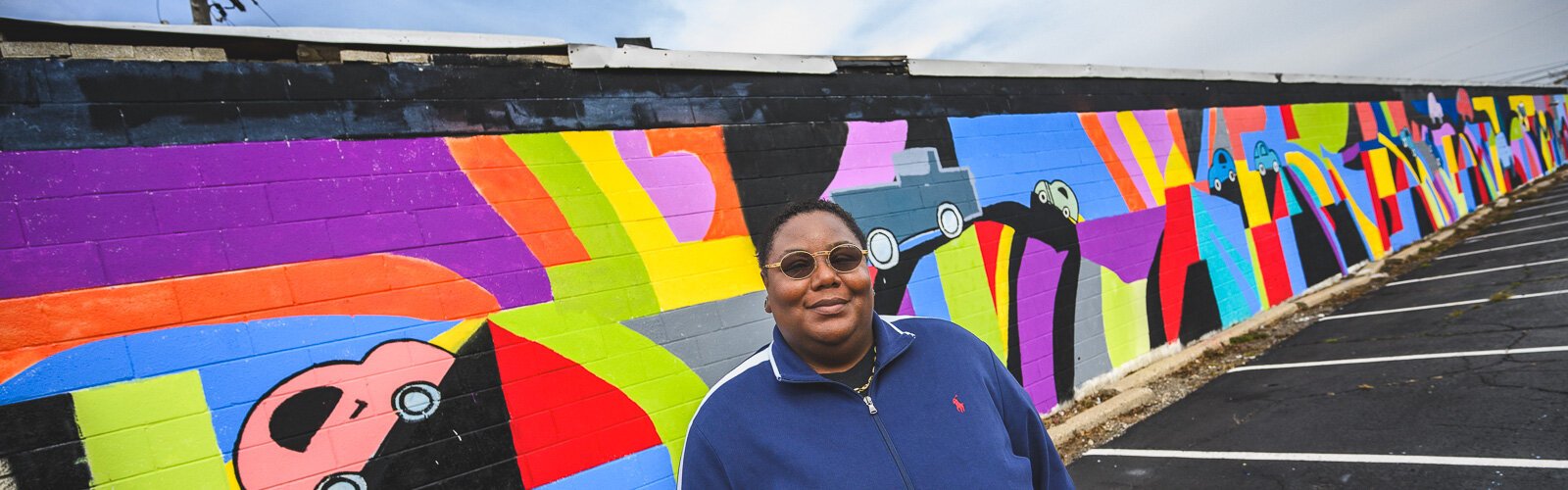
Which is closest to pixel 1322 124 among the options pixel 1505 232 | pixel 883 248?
pixel 1505 232

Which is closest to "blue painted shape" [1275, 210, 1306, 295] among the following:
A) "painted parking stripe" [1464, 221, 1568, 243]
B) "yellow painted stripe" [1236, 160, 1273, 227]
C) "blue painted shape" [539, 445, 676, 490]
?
"yellow painted stripe" [1236, 160, 1273, 227]

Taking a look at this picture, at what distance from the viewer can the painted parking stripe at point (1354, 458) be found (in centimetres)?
342

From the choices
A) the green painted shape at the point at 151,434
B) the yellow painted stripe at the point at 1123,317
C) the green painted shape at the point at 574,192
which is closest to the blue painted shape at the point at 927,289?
the yellow painted stripe at the point at 1123,317

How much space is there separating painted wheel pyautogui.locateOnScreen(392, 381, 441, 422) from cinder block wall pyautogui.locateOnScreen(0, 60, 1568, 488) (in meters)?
0.01

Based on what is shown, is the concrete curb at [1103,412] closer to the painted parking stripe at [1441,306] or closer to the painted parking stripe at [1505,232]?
the painted parking stripe at [1441,306]

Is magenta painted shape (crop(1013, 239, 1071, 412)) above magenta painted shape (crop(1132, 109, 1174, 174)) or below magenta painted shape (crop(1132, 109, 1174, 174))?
below

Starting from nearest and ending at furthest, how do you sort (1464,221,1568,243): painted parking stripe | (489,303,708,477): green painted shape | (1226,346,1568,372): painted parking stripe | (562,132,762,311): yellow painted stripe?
(489,303,708,477): green painted shape, (562,132,762,311): yellow painted stripe, (1226,346,1568,372): painted parking stripe, (1464,221,1568,243): painted parking stripe

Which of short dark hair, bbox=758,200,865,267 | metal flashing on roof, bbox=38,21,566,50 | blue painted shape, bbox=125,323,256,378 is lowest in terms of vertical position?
short dark hair, bbox=758,200,865,267

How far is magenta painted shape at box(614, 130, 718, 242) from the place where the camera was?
13.9 ft

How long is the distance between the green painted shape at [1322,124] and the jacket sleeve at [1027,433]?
10.3m

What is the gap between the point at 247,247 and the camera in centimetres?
313

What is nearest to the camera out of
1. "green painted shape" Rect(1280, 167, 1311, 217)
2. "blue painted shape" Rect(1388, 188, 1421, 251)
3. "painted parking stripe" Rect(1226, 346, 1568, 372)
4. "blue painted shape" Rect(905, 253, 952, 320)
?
"painted parking stripe" Rect(1226, 346, 1568, 372)

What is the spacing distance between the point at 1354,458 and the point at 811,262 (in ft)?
12.9

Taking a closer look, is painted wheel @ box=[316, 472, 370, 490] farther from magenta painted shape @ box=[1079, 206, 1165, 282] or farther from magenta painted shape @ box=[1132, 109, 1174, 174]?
magenta painted shape @ box=[1132, 109, 1174, 174]
